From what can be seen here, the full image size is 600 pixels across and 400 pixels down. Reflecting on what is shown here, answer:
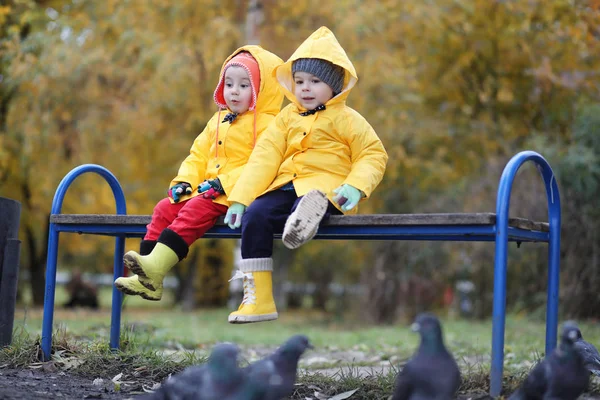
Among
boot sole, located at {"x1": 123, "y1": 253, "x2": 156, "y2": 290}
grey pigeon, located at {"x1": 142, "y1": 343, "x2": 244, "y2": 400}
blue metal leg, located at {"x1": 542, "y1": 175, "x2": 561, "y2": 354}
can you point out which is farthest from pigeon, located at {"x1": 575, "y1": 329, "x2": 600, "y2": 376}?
boot sole, located at {"x1": 123, "y1": 253, "x2": 156, "y2": 290}

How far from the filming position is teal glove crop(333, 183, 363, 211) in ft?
13.3

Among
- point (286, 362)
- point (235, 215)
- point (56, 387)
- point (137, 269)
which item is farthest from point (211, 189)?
point (286, 362)

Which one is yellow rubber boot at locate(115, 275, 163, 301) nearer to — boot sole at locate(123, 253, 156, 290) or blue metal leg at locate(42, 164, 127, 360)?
boot sole at locate(123, 253, 156, 290)

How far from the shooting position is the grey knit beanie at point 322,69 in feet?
14.6

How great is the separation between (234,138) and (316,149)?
2.10 feet

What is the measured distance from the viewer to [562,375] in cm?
306

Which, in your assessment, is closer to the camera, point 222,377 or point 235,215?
point 222,377

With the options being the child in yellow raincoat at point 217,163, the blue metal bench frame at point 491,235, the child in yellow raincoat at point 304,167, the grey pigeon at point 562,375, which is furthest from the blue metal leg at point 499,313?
the child in yellow raincoat at point 217,163

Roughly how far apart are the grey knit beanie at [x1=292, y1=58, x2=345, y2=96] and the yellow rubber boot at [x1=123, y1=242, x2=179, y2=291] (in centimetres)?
130

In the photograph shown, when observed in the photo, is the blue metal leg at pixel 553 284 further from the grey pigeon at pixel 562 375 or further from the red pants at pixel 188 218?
the red pants at pixel 188 218

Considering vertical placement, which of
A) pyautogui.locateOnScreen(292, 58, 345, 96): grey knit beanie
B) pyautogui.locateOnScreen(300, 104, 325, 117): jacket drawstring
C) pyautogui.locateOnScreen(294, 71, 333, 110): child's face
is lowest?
pyautogui.locateOnScreen(300, 104, 325, 117): jacket drawstring

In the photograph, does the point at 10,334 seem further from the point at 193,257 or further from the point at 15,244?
the point at 193,257

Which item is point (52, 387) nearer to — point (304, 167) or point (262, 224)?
point (262, 224)

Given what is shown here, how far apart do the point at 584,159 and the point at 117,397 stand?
7777 mm
